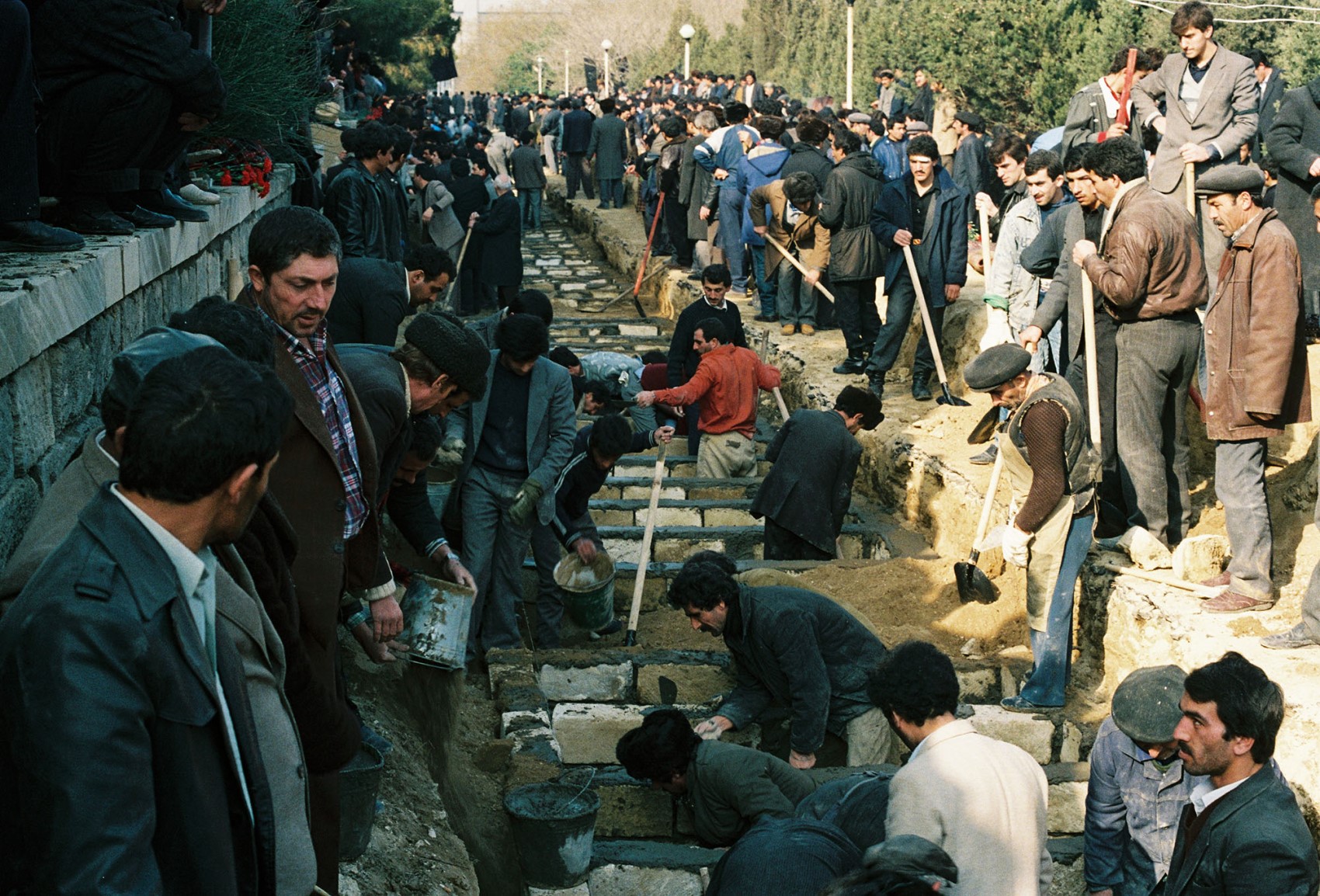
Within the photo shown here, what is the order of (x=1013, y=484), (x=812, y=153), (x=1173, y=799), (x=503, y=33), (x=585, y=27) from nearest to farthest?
(x=1173, y=799) → (x=1013, y=484) → (x=812, y=153) → (x=585, y=27) → (x=503, y=33)

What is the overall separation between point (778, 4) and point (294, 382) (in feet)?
141

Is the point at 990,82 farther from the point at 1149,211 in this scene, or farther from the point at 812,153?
the point at 1149,211

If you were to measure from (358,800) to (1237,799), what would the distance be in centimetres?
253

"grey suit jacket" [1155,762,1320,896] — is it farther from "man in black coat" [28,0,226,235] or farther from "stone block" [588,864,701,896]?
"man in black coat" [28,0,226,235]

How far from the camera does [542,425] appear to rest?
264 inches

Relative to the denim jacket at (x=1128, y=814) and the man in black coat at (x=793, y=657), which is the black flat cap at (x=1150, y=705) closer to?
the denim jacket at (x=1128, y=814)

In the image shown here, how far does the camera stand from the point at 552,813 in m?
4.73

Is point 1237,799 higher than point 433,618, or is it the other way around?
point 1237,799

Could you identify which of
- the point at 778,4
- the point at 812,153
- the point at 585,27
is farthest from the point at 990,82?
the point at 585,27

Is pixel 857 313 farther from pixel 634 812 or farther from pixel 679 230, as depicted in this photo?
pixel 679 230

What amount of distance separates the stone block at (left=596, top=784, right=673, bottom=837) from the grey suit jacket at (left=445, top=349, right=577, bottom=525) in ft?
5.59

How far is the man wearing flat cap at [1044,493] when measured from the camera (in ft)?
19.4

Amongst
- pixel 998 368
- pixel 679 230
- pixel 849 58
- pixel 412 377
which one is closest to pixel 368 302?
pixel 412 377

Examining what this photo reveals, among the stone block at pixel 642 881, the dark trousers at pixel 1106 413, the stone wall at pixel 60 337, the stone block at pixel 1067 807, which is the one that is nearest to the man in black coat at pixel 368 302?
the stone wall at pixel 60 337
